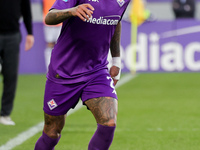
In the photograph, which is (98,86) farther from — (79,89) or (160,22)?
(160,22)

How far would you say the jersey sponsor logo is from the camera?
487 centimetres

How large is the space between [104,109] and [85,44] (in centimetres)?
57

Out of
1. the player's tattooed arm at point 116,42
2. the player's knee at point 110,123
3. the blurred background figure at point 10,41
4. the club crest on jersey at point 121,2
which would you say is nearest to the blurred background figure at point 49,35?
the blurred background figure at point 10,41

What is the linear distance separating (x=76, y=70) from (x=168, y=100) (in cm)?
600

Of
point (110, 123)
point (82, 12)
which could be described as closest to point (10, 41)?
point (110, 123)

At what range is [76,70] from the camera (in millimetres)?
5051

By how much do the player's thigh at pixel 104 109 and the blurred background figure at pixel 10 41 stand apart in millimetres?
3187

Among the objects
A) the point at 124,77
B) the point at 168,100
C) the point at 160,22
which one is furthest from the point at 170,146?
the point at 160,22

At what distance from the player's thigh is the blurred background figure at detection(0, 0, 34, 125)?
3.19 metres

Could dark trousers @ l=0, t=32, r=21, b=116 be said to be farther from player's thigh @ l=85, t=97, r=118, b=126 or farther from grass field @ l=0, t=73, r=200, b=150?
player's thigh @ l=85, t=97, r=118, b=126

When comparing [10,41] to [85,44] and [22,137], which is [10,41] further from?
[85,44]

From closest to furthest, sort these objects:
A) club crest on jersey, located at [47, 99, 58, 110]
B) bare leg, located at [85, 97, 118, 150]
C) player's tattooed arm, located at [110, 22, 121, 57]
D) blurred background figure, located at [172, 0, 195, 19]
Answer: bare leg, located at [85, 97, 118, 150] → club crest on jersey, located at [47, 99, 58, 110] → player's tattooed arm, located at [110, 22, 121, 57] → blurred background figure, located at [172, 0, 195, 19]

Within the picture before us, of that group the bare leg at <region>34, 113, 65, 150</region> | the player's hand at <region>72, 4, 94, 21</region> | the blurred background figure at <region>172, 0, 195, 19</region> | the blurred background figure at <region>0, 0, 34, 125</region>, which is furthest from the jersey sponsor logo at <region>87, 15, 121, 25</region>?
the blurred background figure at <region>172, 0, 195, 19</region>

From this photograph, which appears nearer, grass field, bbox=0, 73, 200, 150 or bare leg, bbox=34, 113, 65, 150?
bare leg, bbox=34, 113, 65, 150
